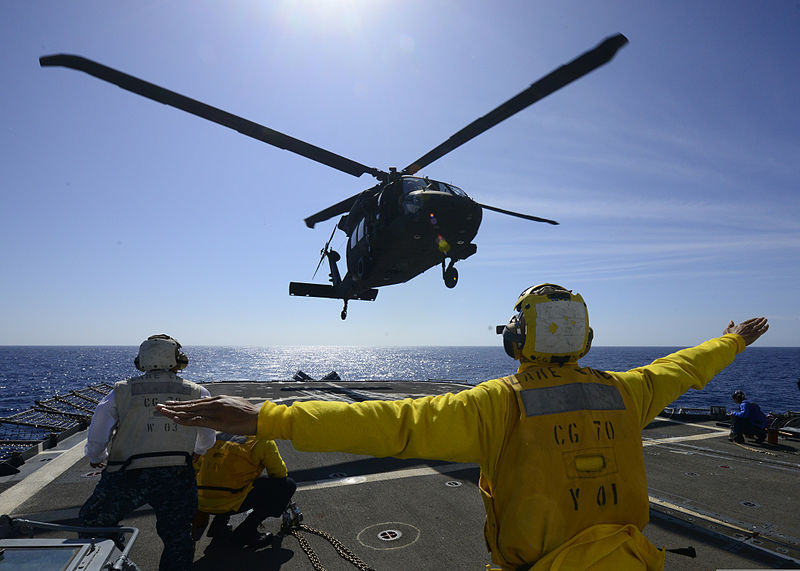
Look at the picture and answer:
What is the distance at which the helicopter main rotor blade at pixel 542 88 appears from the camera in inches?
267

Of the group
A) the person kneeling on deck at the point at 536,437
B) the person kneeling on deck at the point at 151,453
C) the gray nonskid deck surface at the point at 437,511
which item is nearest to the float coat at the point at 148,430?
the person kneeling on deck at the point at 151,453

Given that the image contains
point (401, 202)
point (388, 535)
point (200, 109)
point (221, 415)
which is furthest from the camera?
point (401, 202)

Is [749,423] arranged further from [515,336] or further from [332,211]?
[332,211]

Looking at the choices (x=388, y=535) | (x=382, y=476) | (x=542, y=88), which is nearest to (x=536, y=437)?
(x=388, y=535)

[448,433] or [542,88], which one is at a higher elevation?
[542,88]

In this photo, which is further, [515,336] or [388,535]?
[388,535]

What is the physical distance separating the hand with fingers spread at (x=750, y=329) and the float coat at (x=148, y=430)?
191 inches

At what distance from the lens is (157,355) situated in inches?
155

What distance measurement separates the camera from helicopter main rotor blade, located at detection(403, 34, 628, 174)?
6.77 m

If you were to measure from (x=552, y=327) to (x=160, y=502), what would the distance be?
3900 millimetres

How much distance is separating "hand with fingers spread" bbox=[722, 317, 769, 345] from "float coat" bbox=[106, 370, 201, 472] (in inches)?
191

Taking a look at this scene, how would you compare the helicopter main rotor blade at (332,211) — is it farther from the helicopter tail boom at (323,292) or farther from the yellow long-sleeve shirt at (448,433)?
the yellow long-sleeve shirt at (448,433)

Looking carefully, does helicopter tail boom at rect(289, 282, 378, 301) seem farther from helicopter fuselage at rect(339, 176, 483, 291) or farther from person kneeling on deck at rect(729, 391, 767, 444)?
person kneeling on deck at rect(729, 391, 767, 444)

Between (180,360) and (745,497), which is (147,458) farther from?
(745,497)
